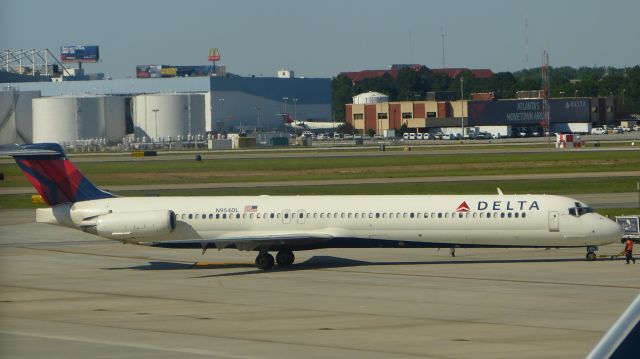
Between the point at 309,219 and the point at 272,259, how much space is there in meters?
2.25

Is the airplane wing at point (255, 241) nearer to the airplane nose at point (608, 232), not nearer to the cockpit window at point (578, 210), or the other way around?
the cockpit window at point (578, 210)

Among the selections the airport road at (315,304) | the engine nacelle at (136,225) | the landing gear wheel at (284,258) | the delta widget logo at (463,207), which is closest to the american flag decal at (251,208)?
the landing gear wheel at (284,258)

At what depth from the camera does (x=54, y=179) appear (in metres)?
47.9

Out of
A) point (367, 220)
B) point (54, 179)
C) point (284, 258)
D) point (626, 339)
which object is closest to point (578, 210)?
point (367, 220)

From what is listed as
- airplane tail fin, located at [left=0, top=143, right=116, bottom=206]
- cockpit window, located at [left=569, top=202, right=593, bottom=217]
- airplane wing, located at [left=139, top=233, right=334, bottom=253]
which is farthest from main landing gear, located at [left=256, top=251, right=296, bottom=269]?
cockpit window, located at [left=569, top=202, right=593, bottom=217]

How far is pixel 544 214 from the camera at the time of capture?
4419 centimetres

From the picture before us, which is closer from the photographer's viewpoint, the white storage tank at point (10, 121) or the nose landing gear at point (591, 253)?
the nose landing gear at point (591, 253)

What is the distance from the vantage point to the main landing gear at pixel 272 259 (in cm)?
4603

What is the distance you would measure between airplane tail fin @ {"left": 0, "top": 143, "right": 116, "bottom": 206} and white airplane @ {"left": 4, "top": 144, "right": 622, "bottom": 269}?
0.14 feet

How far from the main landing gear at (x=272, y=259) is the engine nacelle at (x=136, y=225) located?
12.8 feet

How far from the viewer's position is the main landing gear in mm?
46031

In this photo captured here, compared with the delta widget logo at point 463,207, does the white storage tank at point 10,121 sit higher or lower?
higher

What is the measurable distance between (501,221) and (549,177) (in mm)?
46253

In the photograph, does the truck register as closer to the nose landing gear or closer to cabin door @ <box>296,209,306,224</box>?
the nose landing gear
